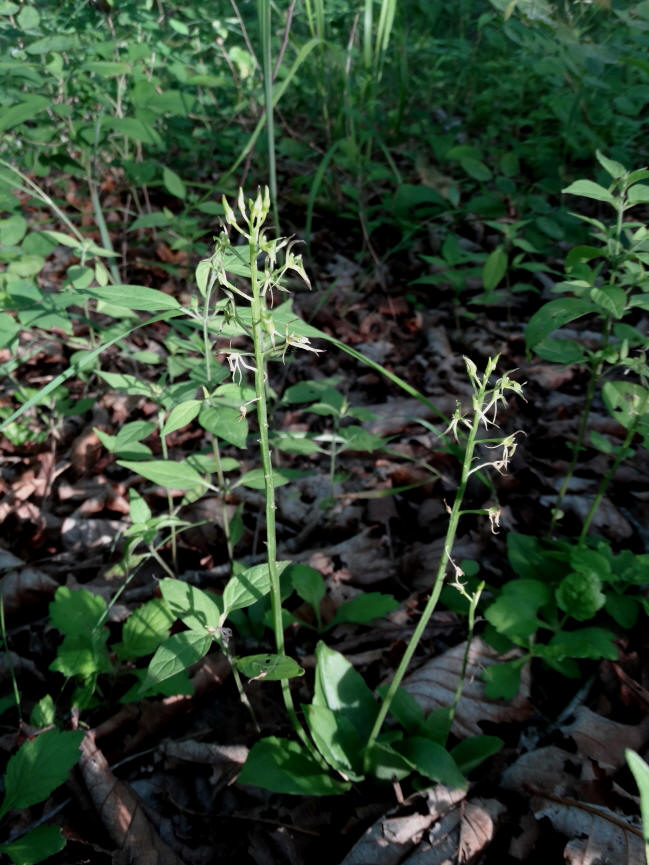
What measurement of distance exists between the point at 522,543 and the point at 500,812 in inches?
25.2

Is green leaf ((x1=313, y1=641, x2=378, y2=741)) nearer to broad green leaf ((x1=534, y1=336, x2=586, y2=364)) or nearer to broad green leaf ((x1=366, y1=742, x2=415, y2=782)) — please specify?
broad green leaf ((x1=366, y1=742, x2=415, y2=782))

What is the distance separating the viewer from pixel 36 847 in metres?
1.07

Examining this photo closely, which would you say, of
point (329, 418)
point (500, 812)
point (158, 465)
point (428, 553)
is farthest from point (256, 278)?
point (329, 418)

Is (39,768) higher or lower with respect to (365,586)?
higher

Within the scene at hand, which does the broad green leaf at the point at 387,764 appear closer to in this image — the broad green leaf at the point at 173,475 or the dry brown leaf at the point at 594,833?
the dry brown leaf at the point at 594,833

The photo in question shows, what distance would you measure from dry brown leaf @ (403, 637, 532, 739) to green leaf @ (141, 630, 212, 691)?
0.61 metres

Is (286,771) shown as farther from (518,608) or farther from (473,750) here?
(518,608)

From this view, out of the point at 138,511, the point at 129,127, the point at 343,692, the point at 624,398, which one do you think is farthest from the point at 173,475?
the point at 129,127

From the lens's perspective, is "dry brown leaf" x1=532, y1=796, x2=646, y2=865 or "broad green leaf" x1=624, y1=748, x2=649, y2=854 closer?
"broad green leaf" x1=624, y1=748, x2=649, y2=854

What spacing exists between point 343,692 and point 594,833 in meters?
0.51

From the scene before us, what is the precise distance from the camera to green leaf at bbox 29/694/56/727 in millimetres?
1342

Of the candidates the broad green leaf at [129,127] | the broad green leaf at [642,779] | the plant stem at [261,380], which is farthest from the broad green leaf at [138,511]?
the broad green leaf at [129,127]

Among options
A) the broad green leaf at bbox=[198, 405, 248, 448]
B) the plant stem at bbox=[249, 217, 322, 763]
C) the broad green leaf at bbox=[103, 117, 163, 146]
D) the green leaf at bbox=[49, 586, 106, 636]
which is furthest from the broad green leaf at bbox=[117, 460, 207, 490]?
the broad green leaf at bbox=[103, 117, 163, 146]

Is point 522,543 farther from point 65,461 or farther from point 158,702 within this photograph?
point 65,461
